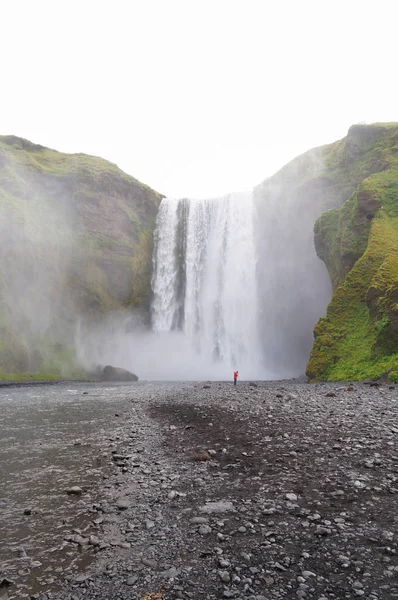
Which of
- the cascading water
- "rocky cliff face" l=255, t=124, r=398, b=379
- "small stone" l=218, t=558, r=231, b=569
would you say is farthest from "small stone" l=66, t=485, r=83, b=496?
the cascading water

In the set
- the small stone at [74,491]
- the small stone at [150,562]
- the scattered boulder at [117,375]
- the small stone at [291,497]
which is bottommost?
the scattered boulder at [117,375]

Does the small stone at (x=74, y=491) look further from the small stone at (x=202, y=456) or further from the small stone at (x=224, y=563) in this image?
the small stone at (x=224, y=563)

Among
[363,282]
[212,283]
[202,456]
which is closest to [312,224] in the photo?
[212,283]

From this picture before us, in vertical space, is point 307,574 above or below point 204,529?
above

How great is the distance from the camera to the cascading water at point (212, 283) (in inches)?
1950

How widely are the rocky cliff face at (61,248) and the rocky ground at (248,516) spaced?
116ft

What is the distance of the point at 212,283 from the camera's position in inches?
2078

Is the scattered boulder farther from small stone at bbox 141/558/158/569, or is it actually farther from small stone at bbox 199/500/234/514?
small stone at bbox 141/558/158/569

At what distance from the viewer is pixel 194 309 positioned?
172 ft

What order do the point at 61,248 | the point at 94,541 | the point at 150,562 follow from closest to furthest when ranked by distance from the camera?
the point at 150,562, the point at 94,541, the point at 61,248

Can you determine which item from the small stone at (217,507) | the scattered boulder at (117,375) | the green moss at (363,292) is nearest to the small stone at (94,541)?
the small stone at (217,507)

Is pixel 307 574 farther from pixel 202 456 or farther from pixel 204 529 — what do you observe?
pixel 202 456

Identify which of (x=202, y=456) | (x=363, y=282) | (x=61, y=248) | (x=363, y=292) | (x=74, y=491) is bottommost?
A: (x=74, y=491)

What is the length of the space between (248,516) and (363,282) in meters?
25.3
